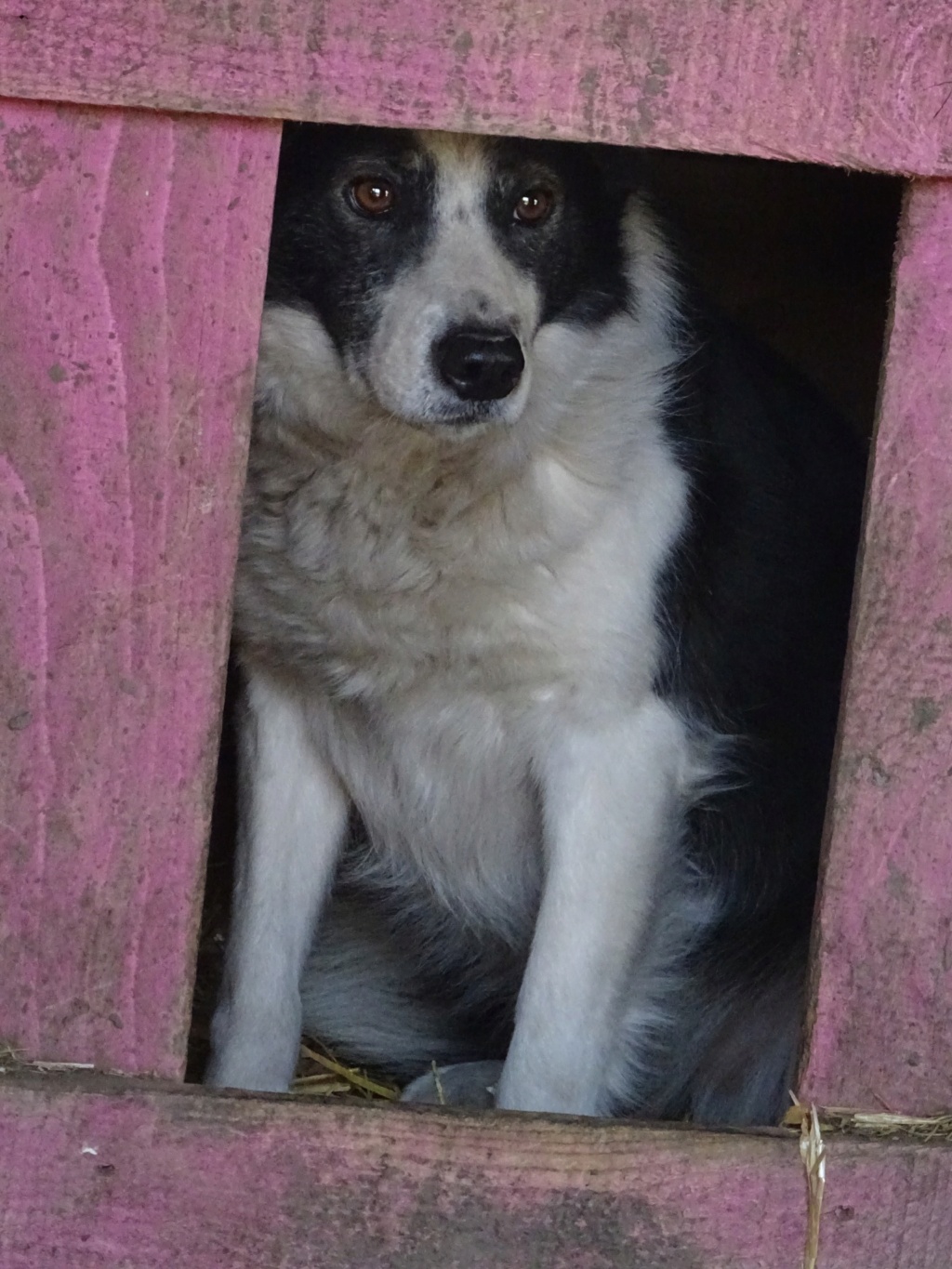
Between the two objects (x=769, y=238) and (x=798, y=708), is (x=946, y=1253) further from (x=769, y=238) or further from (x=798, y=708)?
(x=769, y=238)

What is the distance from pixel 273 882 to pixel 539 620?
2.15 ft

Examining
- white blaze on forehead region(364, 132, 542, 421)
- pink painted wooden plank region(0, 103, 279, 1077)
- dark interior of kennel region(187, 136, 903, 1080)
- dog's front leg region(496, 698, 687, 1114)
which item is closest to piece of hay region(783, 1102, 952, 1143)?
dog's front leg region(496, 698, 687, 1114)

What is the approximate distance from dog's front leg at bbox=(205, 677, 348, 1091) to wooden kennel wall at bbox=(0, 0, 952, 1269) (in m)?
0.56

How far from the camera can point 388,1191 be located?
2.03 m

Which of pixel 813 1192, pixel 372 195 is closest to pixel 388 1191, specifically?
pixel 813 1192

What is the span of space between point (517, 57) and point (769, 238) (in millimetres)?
1963

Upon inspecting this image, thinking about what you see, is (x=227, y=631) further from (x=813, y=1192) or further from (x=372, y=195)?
(x=813, y=1192)

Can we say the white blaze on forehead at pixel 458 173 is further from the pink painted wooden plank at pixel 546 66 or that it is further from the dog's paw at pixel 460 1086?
the dog's paw at pixel 460 1086

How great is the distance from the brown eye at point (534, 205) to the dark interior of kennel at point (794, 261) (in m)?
1.14

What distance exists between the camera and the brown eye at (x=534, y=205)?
2408 millimetres

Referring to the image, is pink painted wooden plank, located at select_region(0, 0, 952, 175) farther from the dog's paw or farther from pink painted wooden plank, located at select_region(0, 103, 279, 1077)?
the dog's paw

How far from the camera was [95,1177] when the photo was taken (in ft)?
6.61

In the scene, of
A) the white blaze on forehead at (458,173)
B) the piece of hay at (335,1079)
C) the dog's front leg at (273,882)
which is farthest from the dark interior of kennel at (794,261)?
the white blaze on forehead at (458,173)

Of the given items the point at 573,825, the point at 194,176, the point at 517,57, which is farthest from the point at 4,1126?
the point at 517,57
